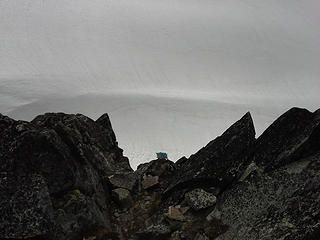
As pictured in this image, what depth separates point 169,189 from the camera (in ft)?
41.9

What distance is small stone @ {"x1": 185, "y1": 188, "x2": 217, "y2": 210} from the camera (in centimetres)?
1141

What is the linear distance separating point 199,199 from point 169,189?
1434mm

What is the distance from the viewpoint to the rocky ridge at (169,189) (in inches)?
387

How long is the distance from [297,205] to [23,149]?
7058 mm

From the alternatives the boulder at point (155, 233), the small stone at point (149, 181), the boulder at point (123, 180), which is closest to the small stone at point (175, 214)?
the boulder at point (155, 233)

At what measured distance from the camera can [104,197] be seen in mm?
12625

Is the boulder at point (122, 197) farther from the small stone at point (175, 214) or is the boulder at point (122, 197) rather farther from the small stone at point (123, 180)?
the small stone at point (175, 214)

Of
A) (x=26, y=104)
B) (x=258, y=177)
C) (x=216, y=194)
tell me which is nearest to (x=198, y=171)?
(x=216, y=194)

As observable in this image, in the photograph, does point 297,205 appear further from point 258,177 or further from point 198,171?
point 198,171

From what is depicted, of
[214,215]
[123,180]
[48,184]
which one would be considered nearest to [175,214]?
[214,215]

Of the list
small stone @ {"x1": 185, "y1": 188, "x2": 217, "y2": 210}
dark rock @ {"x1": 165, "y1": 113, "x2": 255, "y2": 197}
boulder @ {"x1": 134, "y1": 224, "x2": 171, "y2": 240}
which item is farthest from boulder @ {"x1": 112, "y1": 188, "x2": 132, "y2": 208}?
small stone @ {"x1": 185, "y1": 188, "x2": 217, "y2": 210}

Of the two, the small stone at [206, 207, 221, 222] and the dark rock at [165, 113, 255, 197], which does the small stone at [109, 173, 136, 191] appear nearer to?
the dark rock at [165, 113, 255, 197]

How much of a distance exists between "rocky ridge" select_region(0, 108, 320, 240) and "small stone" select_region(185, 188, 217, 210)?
0.03 metres

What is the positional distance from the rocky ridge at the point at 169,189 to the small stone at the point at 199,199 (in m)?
0.03
